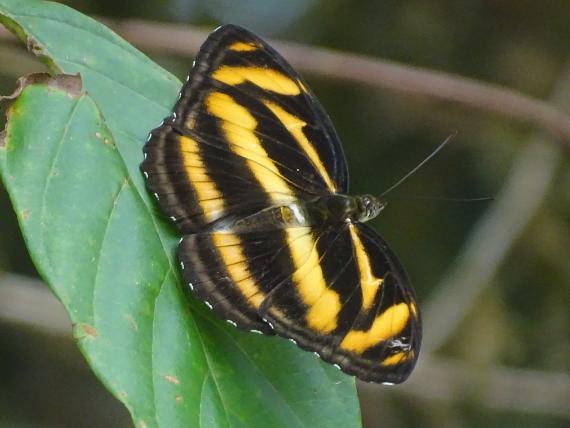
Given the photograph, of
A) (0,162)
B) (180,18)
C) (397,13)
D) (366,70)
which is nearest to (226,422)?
(0,162)

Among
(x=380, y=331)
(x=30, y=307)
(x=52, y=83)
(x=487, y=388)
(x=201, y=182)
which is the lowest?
Answer: (x=487, y=388)

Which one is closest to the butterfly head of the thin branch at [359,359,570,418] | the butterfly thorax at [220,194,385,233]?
the butterfly thorax at [220,194,385,233]

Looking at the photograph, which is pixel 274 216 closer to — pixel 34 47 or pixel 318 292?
pixel 318 292

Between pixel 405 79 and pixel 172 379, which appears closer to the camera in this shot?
pixel 172 379

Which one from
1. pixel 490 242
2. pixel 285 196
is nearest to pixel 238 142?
pixel 285 196

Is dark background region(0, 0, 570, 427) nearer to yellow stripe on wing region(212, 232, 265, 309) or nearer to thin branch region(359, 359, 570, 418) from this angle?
thin branch region(359, 359, 570, 418)

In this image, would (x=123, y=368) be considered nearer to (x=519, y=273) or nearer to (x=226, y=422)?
(x=226, y=422)

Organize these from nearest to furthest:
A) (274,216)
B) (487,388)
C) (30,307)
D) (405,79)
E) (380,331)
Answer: (380,331) → (274,216) → (405,79) → (30,307) → (487,388)

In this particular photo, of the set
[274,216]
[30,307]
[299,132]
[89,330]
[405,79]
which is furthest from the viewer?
[30,307]
